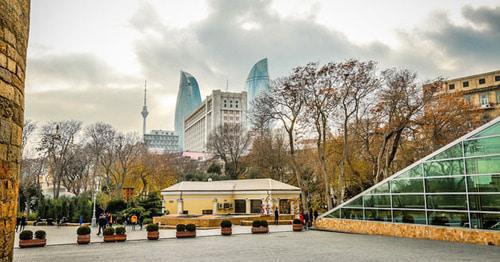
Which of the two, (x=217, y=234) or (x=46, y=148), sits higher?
(x=46, y=148)

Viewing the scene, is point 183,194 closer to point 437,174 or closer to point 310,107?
point 310,107

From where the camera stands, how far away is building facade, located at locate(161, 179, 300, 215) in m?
38.4

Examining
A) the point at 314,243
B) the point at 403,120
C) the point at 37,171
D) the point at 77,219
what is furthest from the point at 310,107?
the point at 37,171

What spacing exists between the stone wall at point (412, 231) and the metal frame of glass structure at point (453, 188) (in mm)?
289

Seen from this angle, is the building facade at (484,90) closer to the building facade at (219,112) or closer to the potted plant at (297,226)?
the potted plant at (297,226)

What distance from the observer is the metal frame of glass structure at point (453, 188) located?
17.0 metres

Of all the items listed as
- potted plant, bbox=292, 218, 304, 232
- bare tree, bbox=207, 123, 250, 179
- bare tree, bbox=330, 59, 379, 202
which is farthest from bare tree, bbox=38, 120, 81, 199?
bare tree, bbox=330, 59, 379, 202

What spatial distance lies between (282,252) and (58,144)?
37639 mm

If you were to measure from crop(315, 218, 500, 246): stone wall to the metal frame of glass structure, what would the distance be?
0.29 m

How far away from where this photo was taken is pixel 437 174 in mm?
19312

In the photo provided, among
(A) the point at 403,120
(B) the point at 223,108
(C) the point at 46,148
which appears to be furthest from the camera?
(B) the point at 223,108

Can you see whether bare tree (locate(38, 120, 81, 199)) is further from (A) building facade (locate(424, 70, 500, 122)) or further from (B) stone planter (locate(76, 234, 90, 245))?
(A) building facade (locate(424, 70, 500, 122))

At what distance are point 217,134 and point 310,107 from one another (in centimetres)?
2892

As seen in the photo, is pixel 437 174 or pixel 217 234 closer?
pixel 437 174
